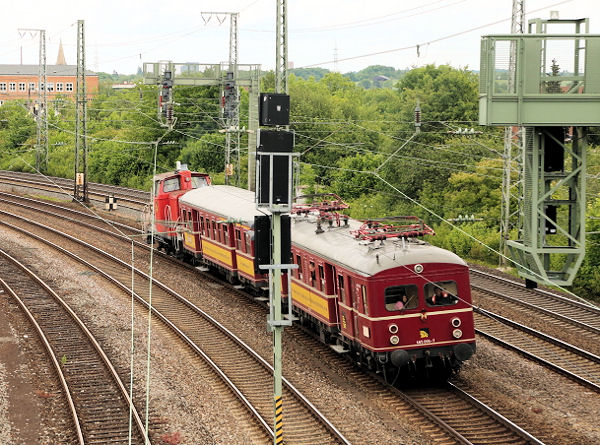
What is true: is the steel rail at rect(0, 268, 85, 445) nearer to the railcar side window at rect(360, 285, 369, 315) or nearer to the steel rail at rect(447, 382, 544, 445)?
the railcar side window at rect(360, 285, 369, 315)

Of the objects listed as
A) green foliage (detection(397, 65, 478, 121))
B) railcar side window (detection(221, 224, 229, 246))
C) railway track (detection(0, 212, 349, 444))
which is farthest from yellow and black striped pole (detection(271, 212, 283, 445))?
green foliage (detection(397, 65, 478, 121))

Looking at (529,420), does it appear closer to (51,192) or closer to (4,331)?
(4,331)

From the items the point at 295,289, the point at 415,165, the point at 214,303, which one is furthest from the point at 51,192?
the point at 295,289

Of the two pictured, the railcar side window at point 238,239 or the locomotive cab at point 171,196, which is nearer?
the railcar side window at point 238,239

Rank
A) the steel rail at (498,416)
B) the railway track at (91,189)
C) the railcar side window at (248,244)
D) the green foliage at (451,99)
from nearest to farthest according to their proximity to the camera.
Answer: the steel rail at (498,416)
the railcar side window at (248,244)
the railway track at (91,189)
the green foliage at (451,99)

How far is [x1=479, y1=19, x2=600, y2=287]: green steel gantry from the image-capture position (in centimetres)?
1312

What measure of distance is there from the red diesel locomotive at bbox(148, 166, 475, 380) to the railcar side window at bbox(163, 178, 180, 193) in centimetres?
1444

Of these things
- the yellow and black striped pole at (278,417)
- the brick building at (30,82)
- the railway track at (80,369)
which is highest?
the brick building at (30,82)

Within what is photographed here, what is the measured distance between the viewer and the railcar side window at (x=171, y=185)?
36906mm

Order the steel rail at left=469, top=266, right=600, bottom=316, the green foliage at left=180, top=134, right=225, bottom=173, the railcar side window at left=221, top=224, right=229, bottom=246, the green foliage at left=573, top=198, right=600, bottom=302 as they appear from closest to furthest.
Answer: the steel rail at left=469, top=266, right=600, bottom=316 → the railcar side window at left=221, top=224, right=229, bottom=246 → the green foliage at left=573, top=198, right=600, bottom=302 → the green foliage at left=180, top=134, right=225, bottom=173

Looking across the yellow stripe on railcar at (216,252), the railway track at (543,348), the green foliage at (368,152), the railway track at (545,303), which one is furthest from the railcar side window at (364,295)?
the yellow stripe on railcar at (216,252)

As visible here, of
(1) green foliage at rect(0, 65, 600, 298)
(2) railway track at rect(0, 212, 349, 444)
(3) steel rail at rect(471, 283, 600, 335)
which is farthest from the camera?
(1) green foliage at rect(0, 65, 600, 298)

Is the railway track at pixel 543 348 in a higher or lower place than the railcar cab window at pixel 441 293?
lower

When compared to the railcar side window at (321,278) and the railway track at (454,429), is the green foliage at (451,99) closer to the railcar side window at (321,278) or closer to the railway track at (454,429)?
the railcar side window at (321,278)
